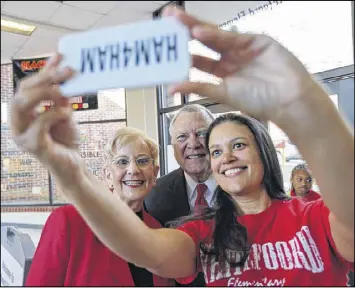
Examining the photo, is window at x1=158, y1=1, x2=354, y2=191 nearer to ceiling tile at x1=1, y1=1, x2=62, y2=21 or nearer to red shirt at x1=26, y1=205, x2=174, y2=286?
red shirt at x1=26, y1=205, x2=174, y2=286

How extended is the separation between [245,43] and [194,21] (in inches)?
2.7

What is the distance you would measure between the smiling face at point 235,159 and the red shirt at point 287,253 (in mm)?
72

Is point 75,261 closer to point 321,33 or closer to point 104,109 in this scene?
point 104,109

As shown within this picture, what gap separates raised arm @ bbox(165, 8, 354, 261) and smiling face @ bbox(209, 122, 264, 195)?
0.97 feet

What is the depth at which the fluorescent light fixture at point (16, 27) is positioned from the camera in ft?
10.7

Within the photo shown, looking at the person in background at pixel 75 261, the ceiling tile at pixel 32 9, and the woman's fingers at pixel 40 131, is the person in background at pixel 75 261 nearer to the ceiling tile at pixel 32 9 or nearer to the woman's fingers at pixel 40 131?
the woman's fingers at pixel 40 131

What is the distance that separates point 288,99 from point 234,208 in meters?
0.43

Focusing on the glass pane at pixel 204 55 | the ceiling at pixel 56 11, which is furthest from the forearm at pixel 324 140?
the ceiling at pixel 56 11

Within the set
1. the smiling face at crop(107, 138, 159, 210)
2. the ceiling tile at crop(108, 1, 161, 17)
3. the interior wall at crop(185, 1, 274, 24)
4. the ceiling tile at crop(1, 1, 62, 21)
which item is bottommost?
the smiling face at crop(107, 138, 159, 210)

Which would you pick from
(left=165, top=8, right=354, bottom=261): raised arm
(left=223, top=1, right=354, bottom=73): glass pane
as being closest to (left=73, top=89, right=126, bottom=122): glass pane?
(left=165, top=8, right=354, bottom=261): raised arm

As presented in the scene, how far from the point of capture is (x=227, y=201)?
81 cm

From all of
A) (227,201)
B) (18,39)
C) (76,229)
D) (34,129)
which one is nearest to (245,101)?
(34,129)

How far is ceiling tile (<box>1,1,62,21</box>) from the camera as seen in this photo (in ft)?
9.70

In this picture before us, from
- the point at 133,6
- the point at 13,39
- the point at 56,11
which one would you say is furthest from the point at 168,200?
the point at 13,39
